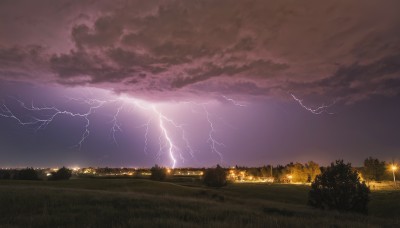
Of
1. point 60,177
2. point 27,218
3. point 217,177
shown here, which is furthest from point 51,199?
point 60,177

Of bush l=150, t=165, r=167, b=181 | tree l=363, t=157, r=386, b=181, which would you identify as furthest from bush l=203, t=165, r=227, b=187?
tree l=363, t=157, r=386, b=181

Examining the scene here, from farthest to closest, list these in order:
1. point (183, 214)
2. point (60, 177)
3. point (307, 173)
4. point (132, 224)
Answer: point (307, 173), point (60, 177), point (183, 214), point (132, 224)

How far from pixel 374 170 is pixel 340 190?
308 ft

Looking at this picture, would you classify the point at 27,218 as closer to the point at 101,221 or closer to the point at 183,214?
the point at 101,221

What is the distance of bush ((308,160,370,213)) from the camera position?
83.3ft

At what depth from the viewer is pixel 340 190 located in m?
25.7

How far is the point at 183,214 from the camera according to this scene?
1570 cm

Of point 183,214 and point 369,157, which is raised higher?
point 369,157

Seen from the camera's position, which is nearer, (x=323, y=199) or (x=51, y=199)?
(x=51, y=199)

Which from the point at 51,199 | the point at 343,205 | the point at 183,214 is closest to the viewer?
the point at 183,214

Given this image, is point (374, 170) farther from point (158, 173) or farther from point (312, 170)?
point (158, 173)

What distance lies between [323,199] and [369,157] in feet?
329

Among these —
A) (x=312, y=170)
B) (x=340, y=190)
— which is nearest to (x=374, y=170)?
(x=312, y=170)

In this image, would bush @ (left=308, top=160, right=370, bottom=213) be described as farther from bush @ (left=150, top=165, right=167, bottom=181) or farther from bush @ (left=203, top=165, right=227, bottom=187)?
bush @ (left=150, top=165, right=167, bottom=181)
